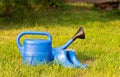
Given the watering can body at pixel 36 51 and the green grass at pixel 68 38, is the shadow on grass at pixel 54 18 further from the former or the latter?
the watering can body at pixel 36 51

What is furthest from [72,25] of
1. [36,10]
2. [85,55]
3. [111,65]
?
[111,65]

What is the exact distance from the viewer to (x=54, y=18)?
33.9 ft

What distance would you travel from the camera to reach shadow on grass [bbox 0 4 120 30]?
910cm

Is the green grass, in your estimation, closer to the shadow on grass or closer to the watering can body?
the shadow on grass

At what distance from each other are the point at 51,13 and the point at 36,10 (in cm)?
55

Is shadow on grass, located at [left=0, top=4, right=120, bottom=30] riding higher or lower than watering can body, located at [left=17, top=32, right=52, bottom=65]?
lower

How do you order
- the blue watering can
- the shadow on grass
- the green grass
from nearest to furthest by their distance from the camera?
the green grass
the blue watering can
the shadow on grass

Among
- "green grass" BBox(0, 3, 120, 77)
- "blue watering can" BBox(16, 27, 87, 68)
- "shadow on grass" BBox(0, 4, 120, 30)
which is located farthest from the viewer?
"shadow on grass" BBox(0, 4, 120, 30)

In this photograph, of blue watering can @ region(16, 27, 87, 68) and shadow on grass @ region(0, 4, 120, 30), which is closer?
blue watering can @ region(16, 27, 87, 68)

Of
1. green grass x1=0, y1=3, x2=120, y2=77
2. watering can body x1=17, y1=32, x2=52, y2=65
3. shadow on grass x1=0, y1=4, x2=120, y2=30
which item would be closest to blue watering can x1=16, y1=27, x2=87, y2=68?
watering can body x1=17, y1=32, x2=52, y2=65

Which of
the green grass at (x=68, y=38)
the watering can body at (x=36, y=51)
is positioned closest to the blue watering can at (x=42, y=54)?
the watering can body at (x=36, y=51)

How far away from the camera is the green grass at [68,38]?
448 cm

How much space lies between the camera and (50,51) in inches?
186

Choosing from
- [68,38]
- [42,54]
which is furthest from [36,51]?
[68,38]
